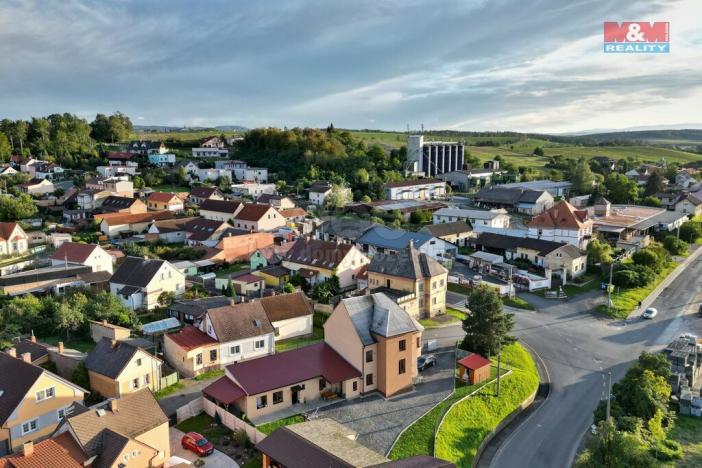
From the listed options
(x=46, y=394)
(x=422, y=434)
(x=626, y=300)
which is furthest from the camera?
(x=626, y=300)

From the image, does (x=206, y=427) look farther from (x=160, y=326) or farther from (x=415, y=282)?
(x=415, y=282)

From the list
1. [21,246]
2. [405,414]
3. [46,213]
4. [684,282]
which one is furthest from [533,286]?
[46,213]

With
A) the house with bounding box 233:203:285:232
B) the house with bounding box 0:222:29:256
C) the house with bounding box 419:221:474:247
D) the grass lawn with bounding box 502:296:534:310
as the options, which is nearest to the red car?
the grass lawn with bounding box 502:296:534:310

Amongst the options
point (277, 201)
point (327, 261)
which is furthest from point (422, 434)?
point (277, 201)

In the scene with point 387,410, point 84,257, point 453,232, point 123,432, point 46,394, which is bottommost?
point 387,410

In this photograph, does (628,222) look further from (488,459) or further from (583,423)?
(488,459)

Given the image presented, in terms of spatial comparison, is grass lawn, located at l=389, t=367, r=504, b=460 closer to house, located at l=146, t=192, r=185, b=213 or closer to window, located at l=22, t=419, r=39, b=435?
A: window, located at l=22, t=419, r=39, b=435

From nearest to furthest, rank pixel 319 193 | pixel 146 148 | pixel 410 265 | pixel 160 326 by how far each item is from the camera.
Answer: pixel 160 326, pixel 410 265, pixel 319 193, pixel 146 148
